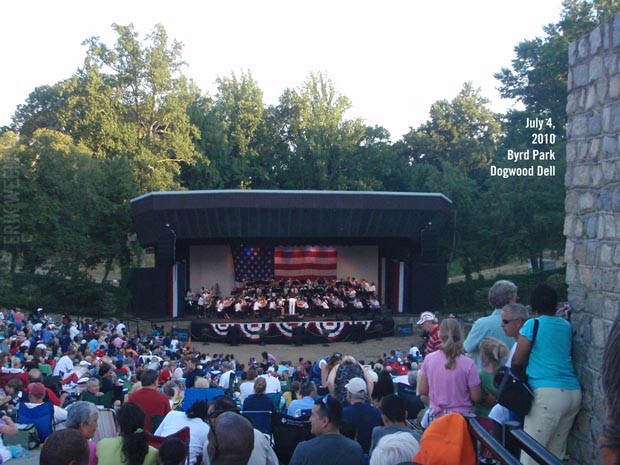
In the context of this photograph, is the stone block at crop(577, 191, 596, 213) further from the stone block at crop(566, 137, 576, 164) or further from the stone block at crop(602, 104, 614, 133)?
the stone block at crop(602, 104, 614, 133)

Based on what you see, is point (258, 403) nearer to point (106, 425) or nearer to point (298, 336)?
point (106, 425)

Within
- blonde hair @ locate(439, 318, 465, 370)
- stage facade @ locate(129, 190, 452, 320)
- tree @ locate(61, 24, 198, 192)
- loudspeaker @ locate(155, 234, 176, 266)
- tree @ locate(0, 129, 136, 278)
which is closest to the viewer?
blonde hair @ locate(439, 318, 465, 370)

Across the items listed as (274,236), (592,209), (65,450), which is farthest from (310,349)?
(65,450)

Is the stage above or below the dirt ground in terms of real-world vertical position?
above

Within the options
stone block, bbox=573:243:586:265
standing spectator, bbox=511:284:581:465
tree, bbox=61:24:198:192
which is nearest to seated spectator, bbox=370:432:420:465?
standing spectator, bbox=511:284:581:465

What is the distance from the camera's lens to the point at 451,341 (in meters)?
4.53

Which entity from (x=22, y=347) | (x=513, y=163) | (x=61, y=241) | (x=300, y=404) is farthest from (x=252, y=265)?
(x=300, y=404)

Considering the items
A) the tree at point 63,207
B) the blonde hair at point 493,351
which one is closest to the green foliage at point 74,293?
the tree at point 63,207

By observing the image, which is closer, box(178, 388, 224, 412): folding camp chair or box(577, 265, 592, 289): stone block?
box(577, 265, 592, 289): stone block

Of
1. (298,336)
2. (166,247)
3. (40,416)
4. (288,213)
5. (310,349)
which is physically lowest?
(310,349)

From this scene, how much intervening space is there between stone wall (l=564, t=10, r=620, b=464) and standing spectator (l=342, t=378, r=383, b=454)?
1391 millimetres

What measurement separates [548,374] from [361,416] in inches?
55.3

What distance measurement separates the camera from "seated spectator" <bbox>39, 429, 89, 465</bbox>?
3.11 metres

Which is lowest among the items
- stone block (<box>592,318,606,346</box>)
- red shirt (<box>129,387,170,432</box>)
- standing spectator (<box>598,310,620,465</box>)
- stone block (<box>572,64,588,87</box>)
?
red shirt (<box>129,387,170,432</box>)
